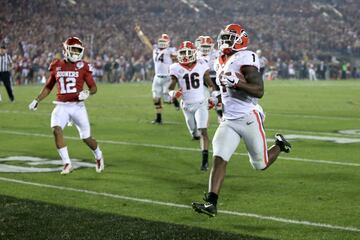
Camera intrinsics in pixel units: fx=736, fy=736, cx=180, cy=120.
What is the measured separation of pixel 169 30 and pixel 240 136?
140 feet

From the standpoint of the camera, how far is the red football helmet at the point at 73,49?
958 centimetres

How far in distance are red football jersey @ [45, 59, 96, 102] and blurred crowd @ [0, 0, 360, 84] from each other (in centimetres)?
2798

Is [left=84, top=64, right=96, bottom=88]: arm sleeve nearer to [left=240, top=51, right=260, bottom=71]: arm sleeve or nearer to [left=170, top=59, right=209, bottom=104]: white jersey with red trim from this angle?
[left=170, top=59, right=209, bottom=104]: white jersey with red trim

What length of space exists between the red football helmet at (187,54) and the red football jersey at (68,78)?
5.70ft

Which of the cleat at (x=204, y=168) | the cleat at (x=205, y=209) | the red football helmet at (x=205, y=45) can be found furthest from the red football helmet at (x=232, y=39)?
the red football helmet at (x=205, y=45)

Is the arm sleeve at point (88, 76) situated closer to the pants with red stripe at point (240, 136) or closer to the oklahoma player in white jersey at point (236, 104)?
the oklahoma player in white jersey at point (236, 104)

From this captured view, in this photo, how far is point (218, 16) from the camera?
53969 mm

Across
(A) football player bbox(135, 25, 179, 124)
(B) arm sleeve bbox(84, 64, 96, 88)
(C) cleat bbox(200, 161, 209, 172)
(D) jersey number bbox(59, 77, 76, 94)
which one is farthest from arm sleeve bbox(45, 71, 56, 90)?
(A) football player bbox(135, 25, 179, 124)

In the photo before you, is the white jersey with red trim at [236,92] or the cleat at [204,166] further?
the cleat at [204,166]

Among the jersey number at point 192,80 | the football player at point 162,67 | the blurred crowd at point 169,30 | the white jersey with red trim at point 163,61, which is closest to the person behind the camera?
the jersey number at point 192,80

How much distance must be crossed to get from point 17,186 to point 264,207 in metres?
3.04

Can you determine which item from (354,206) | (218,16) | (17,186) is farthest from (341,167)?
(218,16)

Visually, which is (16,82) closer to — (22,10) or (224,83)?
(22,10)

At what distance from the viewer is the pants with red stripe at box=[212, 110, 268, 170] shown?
21.9 ft
